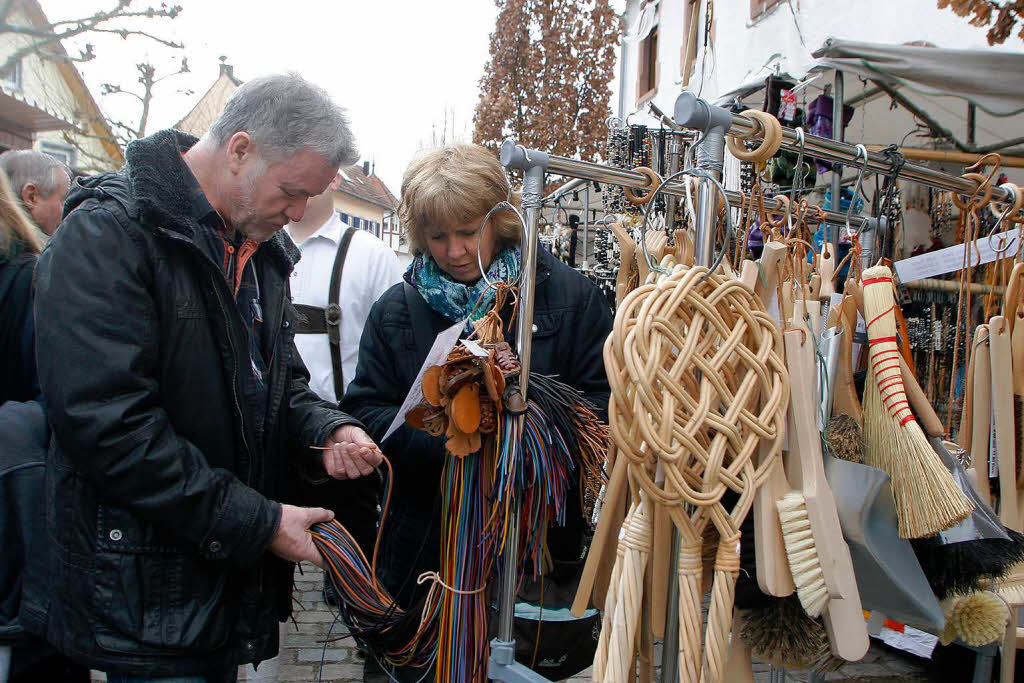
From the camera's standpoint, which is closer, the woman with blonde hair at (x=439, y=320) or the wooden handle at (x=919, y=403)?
the wooden handle at (x=919, y=403)

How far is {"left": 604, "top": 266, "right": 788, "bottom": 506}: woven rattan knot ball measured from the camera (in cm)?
89

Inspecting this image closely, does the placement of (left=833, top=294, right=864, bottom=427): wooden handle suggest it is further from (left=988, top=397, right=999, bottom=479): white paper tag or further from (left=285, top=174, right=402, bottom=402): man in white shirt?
(left=285, top=174, right=402, bottom=402): man in white shirt

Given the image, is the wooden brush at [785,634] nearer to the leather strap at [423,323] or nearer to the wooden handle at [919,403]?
the wooden handle at [919,403]

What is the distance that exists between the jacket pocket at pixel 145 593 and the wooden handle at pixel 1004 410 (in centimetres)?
171

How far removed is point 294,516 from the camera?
1.41m

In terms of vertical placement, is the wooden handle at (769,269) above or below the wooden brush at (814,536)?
above

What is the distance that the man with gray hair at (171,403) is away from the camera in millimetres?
1229

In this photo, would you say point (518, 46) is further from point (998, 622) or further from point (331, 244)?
point (998, 622)

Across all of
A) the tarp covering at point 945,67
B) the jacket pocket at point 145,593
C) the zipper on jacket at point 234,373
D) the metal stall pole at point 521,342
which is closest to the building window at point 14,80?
the tarp covering at point 945,67

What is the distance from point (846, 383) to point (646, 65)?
1089 cm

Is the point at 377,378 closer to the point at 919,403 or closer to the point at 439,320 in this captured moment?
the point at 439,320

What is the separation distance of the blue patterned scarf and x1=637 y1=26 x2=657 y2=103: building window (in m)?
10.1

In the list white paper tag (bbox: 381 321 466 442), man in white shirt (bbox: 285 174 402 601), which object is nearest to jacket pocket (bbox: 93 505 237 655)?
white paper tag (bbox: 381 321 466 442)

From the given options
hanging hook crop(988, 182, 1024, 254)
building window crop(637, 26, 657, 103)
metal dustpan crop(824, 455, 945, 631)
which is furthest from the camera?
building window crop(637, 26, 657, 103)
